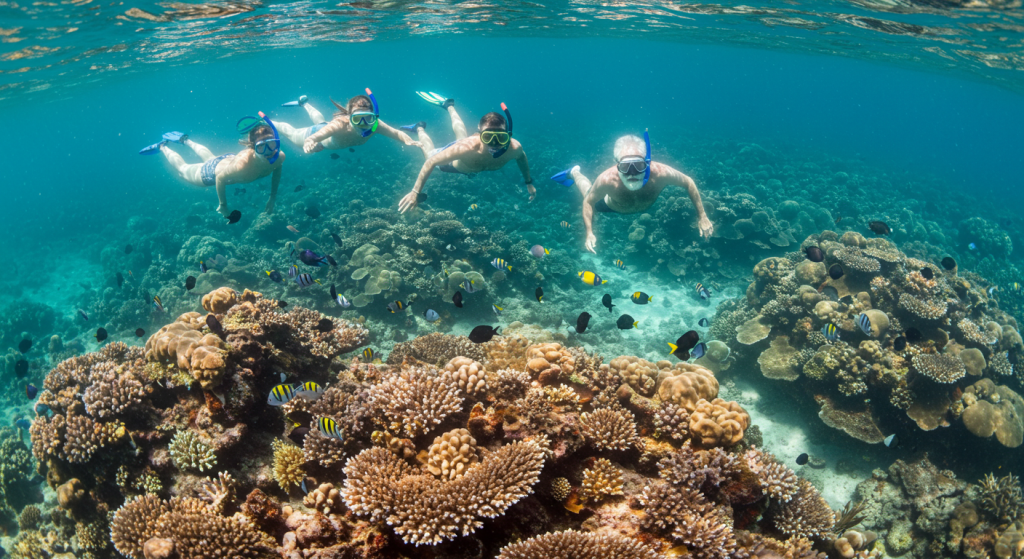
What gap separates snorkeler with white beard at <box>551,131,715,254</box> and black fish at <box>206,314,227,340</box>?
5340 mm

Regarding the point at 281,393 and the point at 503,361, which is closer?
the point at 281,393

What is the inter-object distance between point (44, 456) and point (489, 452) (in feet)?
20.9

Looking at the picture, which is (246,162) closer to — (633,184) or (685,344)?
(633,184)

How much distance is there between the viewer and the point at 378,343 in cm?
1138

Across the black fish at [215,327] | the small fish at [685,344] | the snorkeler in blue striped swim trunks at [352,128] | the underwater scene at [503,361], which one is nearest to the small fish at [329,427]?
the underwater scene at [503,361]

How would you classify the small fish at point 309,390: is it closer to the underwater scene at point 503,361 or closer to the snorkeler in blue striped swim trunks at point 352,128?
the underwater scene at point 503,361

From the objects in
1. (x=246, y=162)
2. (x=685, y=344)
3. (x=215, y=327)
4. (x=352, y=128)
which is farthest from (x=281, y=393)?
(x=352, y=128)

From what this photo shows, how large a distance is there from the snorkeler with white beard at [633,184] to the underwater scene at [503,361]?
2.9 inches

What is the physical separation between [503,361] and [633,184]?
3.40 m

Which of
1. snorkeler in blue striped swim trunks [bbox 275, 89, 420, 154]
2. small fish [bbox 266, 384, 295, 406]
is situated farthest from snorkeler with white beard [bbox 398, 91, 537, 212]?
small fish [bbox 266, 384, 295, 406]

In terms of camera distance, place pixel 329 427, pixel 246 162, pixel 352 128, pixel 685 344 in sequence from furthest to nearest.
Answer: pixel 352 128
pixel 246 162
pixel 685 344
pixel 329 427

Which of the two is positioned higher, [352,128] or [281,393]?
[352,128]

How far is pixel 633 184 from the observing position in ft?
20.4

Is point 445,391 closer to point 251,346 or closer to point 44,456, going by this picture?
point 251,346
